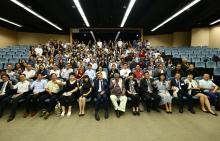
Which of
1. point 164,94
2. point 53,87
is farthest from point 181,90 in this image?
point 53,87

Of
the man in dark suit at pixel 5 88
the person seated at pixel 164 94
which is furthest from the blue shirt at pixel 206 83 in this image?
the man in dark suit at pixel 5 88

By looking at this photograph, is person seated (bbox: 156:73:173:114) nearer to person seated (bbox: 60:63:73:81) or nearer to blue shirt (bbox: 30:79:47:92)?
person seated (bbox: 60:63:73:81)

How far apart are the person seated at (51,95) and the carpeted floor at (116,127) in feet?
0.56

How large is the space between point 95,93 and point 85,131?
1.27m

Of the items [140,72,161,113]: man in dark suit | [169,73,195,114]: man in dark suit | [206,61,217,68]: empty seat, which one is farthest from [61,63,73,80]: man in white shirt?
[206,61,217,68]: empty seat

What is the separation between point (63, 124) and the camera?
3.48 meters

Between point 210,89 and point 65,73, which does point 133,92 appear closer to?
point 210,89

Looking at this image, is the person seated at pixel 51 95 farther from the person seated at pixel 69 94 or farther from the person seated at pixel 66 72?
the person seated at pixel 66 72

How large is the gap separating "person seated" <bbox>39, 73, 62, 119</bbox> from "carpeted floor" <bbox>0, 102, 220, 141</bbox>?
17 cm

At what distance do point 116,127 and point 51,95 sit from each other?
2.00 m

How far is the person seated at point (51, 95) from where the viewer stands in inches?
156

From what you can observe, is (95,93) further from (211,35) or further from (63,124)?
(211,35)

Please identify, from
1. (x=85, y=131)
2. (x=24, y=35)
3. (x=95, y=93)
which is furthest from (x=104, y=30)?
(x=85, y=131)

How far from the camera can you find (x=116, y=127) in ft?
11.0
